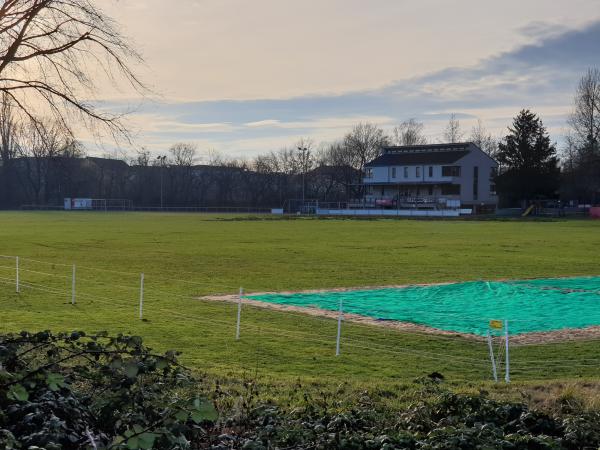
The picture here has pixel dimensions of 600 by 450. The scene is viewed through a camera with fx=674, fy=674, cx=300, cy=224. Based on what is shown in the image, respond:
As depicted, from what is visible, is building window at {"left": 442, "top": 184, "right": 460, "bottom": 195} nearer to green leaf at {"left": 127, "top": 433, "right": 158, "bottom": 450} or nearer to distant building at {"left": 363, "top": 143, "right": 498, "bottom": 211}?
distant building at {"left": 363, "top": 143, "right": 498, "bottom": 211}

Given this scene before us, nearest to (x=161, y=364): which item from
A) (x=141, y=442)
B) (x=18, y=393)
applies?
(x=18, y=393)

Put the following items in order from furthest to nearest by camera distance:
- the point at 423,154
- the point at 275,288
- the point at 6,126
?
the point at 423,154
the point at 275,288
the point at 6,126

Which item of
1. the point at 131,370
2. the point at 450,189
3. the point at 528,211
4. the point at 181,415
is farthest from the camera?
the point at 450,189

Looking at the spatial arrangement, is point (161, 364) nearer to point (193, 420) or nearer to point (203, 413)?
point (193, 420)

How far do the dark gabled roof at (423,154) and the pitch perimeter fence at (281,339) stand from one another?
92921 millimetres

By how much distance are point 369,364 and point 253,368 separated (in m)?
2.19

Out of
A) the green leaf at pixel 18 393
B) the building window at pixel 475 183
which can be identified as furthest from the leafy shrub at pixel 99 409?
the building window at pixel 475 183

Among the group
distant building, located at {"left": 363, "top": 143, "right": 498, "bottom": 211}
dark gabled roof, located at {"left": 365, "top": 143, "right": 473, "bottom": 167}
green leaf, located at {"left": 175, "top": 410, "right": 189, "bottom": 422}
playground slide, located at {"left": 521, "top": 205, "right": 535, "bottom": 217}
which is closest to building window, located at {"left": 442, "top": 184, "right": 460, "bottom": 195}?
distant building, located at {"left": 363, "top": 143, "right": 498, "bottom": 211}

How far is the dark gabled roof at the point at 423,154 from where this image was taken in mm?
109875

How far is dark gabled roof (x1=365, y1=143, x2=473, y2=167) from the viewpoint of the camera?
360ft

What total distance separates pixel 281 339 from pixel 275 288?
874 cm

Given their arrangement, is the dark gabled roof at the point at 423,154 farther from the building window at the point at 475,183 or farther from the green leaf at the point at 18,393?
the green leaf at the point at 18,393

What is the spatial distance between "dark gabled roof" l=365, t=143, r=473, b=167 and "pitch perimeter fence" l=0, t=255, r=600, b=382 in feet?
305

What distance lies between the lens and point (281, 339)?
14445 millimetres
